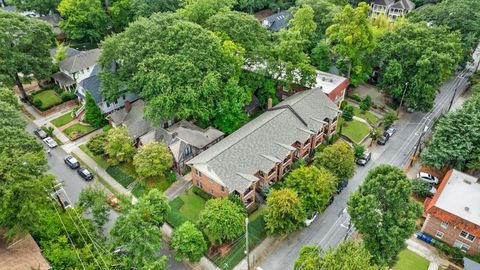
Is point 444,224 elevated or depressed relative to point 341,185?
elevated

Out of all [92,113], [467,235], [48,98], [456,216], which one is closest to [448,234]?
[467,235]

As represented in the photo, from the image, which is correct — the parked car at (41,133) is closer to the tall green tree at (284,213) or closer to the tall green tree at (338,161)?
the tall green tree at (284,213)

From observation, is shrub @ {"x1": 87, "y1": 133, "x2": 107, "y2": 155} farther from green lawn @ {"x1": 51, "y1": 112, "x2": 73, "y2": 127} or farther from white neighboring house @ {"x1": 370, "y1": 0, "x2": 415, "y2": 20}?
white neighboring house @ {"x1": 370, "y1": 0, "x2": 415, "y2": 20}

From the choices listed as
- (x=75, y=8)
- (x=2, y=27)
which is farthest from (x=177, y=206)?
(x=75, y=8)

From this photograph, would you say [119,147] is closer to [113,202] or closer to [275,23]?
[113,202]

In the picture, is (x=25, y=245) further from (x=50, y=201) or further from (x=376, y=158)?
(x=376, y=158)

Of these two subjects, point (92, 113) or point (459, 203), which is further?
point (92, 113)

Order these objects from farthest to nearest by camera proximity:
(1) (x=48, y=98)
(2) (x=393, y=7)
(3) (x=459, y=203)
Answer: (2) (x=393, y=7) < (1) (x=48, y=98) < (3) (x=459, y=203)
